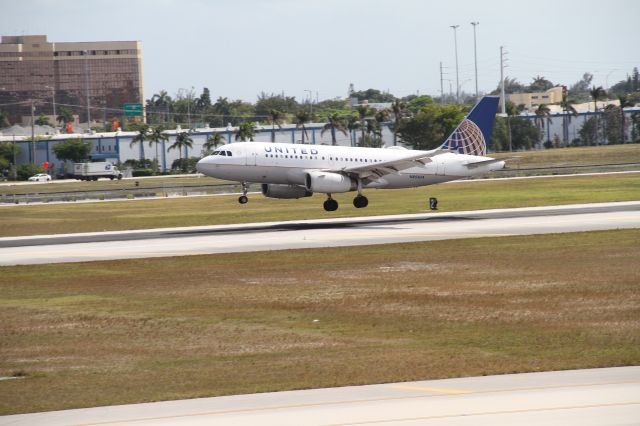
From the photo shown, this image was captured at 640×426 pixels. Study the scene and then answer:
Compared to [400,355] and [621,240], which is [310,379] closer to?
[400,355]

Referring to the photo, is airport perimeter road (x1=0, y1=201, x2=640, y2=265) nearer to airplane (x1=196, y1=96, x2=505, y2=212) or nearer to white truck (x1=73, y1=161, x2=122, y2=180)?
airplane (x1=196, y1=96, x2=505, y2=212)

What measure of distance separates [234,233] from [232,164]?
6120 millimetres

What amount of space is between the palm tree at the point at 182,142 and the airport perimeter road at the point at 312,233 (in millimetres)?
122829

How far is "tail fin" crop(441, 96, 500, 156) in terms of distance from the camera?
68.3 m

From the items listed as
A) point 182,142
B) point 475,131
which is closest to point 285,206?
point 475,131

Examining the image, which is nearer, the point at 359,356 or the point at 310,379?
the point at 310,379

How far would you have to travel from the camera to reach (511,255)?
41719 millimetres

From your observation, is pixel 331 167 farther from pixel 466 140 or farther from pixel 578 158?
pixel 578 158

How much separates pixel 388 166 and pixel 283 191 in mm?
6299

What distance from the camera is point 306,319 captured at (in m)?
28.9

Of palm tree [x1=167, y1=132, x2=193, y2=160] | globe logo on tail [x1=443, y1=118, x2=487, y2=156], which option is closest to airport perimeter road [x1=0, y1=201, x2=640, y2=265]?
globe logo on tail [x1=443, y1=118, x2=487, y2=156]

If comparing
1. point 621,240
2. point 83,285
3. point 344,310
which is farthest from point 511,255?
point 83,285

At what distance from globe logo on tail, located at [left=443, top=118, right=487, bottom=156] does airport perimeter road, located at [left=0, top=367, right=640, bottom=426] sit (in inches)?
1908

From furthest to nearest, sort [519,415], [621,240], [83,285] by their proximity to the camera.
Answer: [621,240] → [83,285] → [519,415]
